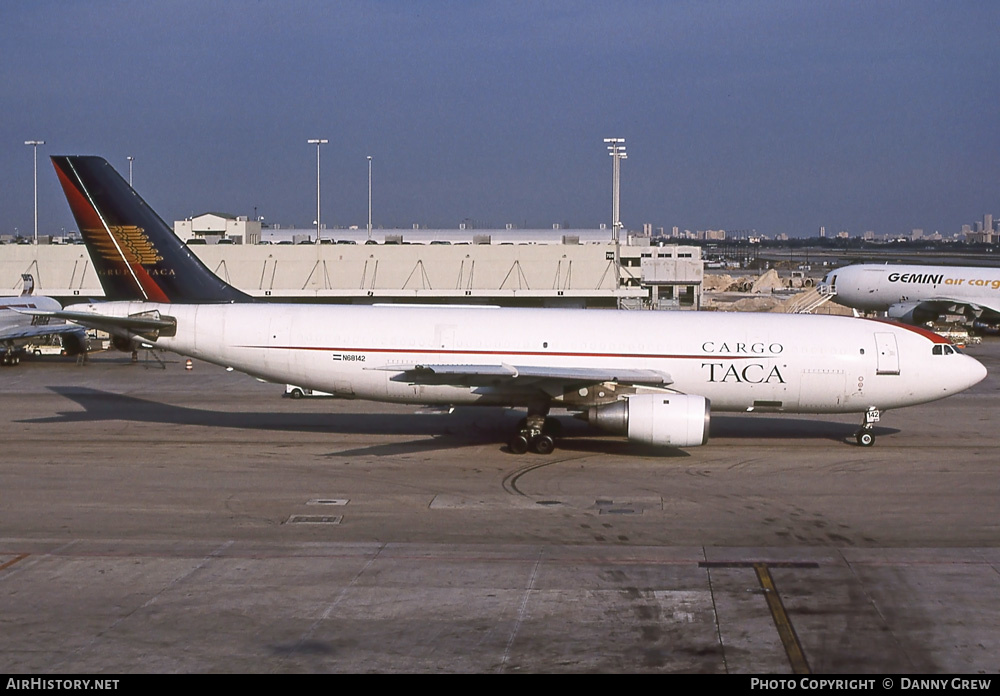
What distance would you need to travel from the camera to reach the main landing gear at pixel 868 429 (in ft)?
92.3

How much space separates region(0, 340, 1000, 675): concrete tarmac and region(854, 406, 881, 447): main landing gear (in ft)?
0.98

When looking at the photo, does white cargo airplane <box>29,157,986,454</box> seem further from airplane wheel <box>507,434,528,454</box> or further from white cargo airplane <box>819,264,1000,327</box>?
white cargo airplane <box>819,264,1000,327</box>

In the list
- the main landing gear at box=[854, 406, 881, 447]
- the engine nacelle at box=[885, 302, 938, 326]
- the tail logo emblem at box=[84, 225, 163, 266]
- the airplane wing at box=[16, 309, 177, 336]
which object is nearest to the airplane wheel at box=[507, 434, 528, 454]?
the main landing gear at box=[854, 406, 881, 447]

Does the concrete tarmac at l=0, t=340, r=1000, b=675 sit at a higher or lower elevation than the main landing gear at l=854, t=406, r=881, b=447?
lower

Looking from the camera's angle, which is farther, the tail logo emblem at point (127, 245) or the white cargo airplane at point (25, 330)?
the white cargo airplane at point (25, 330)

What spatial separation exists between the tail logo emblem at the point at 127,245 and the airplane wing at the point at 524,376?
7.61 meters

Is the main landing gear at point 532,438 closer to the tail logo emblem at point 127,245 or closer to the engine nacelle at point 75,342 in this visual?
the tail logo emblem at point 127,245

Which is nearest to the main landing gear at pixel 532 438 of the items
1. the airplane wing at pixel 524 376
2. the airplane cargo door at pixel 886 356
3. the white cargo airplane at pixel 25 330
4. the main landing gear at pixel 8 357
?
the airplane wing at pixel 524 376

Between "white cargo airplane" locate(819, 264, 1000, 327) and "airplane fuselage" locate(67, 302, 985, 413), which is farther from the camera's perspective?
"white cargo airplane" locate(819, 264, 1000, 327)

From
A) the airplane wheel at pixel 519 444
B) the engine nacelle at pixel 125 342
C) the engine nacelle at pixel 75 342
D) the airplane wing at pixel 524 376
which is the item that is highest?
the engine nacelle at pixel 125 342

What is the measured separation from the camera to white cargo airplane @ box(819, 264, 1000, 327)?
68.1m
